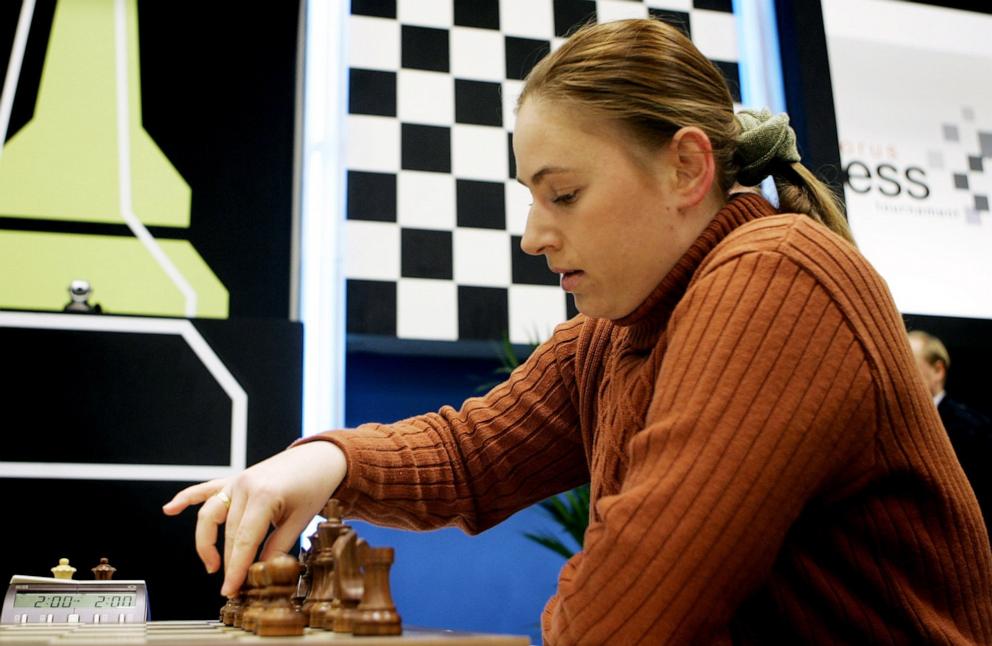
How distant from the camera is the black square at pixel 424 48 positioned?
3.13 meters

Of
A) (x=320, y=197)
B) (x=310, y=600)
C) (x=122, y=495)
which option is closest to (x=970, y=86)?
(x=320, y=197)

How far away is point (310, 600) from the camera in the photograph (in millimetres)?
1038

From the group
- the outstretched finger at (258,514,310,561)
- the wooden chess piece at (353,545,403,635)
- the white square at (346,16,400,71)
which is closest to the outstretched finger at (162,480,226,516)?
the outstretched finger at (258,514,310,561)

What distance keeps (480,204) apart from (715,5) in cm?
110

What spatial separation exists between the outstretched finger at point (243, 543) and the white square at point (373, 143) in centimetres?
197

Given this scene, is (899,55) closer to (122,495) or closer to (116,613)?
(122,495)

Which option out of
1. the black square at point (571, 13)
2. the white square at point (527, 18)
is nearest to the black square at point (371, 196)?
the white square at point (527, 18)

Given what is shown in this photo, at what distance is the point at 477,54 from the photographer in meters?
3.20

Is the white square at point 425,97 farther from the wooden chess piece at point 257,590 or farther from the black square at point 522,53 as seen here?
the wooden chess piece at point 257,590

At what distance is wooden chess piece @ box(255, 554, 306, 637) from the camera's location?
0.82 m

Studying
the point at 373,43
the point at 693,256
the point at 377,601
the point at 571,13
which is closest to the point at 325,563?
the point at 377,601

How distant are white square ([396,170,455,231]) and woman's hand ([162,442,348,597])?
176cm

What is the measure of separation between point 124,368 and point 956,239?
100 inches

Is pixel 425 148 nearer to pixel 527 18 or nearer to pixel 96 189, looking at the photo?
pixel 527 18
